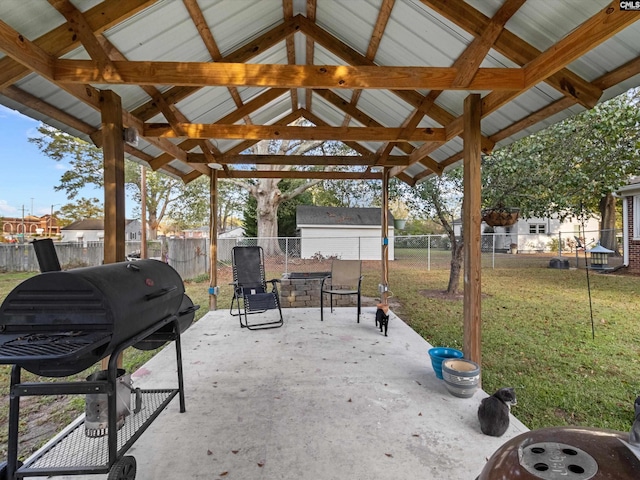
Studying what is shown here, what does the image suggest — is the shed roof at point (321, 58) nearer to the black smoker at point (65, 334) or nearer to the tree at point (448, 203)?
the black smoker at point (65, 334)

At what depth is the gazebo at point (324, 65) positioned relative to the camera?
87.5 inches

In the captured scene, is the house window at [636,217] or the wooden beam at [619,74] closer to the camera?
the wooden beam at [619,74]

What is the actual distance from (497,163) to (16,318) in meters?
7.14

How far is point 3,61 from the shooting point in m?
2.24

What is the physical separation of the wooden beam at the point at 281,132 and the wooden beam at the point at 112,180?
0.84m

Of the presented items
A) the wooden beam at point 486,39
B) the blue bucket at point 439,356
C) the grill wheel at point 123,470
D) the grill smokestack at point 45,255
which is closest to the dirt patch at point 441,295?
the blue bucket at point 439,356

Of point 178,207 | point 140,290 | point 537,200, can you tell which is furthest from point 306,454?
point 178,207

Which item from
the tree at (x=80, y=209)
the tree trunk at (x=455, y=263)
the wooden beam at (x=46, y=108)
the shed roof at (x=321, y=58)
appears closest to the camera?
the shed roof at (x=321, y=58)

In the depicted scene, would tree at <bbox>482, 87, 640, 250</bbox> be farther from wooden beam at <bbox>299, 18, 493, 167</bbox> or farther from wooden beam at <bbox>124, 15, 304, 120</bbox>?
wooden beam at <bbox>124, 15, 304, 120</bbox>

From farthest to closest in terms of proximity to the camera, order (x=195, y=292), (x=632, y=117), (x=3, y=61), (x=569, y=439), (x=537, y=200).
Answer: (x=195, y=292) < (x=537, y=200) < (x=632, y=117) < (x=3, y=61) < (x=569, y=439)

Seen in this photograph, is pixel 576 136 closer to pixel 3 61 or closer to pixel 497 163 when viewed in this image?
pixel 497 163

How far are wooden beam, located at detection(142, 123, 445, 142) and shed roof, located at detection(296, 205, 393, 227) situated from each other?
1164cm

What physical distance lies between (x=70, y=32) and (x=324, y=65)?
1.82 metres

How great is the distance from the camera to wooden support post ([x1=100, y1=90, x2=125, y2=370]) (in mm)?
2912
